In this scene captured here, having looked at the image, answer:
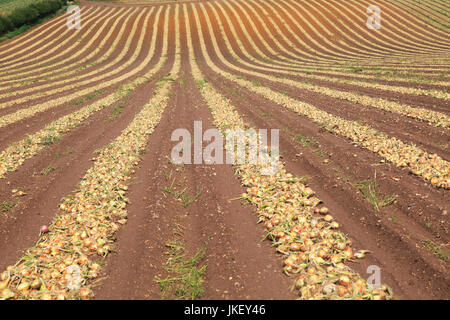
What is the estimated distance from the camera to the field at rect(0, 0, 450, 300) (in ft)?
12.0

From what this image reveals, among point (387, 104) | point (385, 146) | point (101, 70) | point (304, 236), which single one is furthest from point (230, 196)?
point (101, 70)

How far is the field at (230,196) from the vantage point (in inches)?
144

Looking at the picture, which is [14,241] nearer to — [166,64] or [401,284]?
[401,284]

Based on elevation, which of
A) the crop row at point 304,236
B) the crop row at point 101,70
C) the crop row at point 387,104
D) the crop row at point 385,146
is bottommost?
the crop row at point 304,236

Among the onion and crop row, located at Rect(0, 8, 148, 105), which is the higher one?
crop row, located at Rect(0, 8, 148, 105)

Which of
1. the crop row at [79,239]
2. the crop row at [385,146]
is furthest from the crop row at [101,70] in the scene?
the crop row at [385,146]

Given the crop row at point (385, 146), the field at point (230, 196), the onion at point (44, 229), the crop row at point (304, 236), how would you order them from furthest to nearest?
the crop row at point (385, 146), the onion at point (44, 229), the field at point (230, 196), the crop row at point (304, 236)

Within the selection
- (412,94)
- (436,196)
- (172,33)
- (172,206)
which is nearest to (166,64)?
(172,33)

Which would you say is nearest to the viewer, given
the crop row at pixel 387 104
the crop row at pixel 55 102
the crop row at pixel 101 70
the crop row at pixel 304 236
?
the crop row at pixel 304 236

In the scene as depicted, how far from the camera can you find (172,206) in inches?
216

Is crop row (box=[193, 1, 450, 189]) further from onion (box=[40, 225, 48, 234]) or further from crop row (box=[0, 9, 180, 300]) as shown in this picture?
onion (box=[40, 225, 48, 234])

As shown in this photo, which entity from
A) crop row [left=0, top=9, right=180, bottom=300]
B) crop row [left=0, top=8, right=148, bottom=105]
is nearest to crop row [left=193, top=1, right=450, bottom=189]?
crop row [left=0, top=9, right=180, bottom=300]

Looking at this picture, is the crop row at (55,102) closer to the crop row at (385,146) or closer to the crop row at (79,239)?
the crop row at (79,239)

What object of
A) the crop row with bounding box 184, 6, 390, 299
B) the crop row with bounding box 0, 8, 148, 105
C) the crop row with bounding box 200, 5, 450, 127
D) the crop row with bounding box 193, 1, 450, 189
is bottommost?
the crop row with bounding box 184, 6, 390, 299
